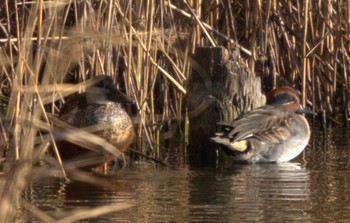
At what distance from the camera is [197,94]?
791 cm

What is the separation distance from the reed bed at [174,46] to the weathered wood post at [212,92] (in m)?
0.13

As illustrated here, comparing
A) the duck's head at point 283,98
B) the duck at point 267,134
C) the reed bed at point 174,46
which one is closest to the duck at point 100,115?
the reed bed at point 174,46

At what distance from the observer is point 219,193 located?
6.14 meters

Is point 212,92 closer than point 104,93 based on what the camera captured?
No

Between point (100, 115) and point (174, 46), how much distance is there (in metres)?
1.03

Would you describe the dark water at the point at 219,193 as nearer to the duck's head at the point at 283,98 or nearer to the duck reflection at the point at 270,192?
the duck reflection at the point at 270,192

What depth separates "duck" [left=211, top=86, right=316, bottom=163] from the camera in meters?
7.57

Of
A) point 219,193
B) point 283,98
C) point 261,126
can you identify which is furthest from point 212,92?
point 219,193

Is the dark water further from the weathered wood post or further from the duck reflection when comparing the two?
the weathered wood post

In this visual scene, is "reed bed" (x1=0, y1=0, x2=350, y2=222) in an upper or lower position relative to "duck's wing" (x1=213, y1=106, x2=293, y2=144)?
upper

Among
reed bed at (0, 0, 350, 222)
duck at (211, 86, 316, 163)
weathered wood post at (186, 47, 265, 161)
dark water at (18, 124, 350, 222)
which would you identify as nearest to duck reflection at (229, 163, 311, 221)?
dark water at (18, 124, 350, 222)

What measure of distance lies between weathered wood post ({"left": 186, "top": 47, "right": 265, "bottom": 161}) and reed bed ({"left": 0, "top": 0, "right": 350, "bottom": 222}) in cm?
13

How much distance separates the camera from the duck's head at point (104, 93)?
7195 millimetres

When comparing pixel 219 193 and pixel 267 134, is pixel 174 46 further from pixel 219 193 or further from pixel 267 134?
pixel 219 193
